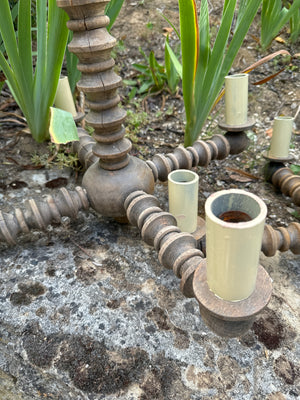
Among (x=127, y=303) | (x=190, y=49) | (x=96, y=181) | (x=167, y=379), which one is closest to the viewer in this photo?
(x=167, y=379)

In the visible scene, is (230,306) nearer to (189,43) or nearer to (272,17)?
(189,43)

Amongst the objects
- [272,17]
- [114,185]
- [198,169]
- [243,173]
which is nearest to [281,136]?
[243,173]

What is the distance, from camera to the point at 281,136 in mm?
1176

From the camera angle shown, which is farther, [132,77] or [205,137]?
[132,77]

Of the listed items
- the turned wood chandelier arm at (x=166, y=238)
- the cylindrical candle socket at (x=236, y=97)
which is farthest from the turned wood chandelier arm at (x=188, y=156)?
the turned wood chandelier arm at (x=166, y=238)

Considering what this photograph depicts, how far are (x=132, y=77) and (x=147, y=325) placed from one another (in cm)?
158

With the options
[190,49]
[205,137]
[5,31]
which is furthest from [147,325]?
[205,137]

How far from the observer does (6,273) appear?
92 cm

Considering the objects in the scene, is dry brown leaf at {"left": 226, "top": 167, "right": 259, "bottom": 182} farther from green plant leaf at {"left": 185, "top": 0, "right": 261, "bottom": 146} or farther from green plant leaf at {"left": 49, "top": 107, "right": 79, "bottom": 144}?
green plant leaf at {"left": 49, "top": 107, "right": 79, "bottom": 144}

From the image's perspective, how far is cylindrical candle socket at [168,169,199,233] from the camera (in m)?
0.90

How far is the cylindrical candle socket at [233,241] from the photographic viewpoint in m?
0.46

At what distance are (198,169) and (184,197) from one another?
583 millimetres

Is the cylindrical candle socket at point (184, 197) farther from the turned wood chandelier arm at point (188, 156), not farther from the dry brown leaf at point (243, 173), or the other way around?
the dry brown leaf at point (243, 173)

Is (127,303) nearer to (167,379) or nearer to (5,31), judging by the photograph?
(167,379)
